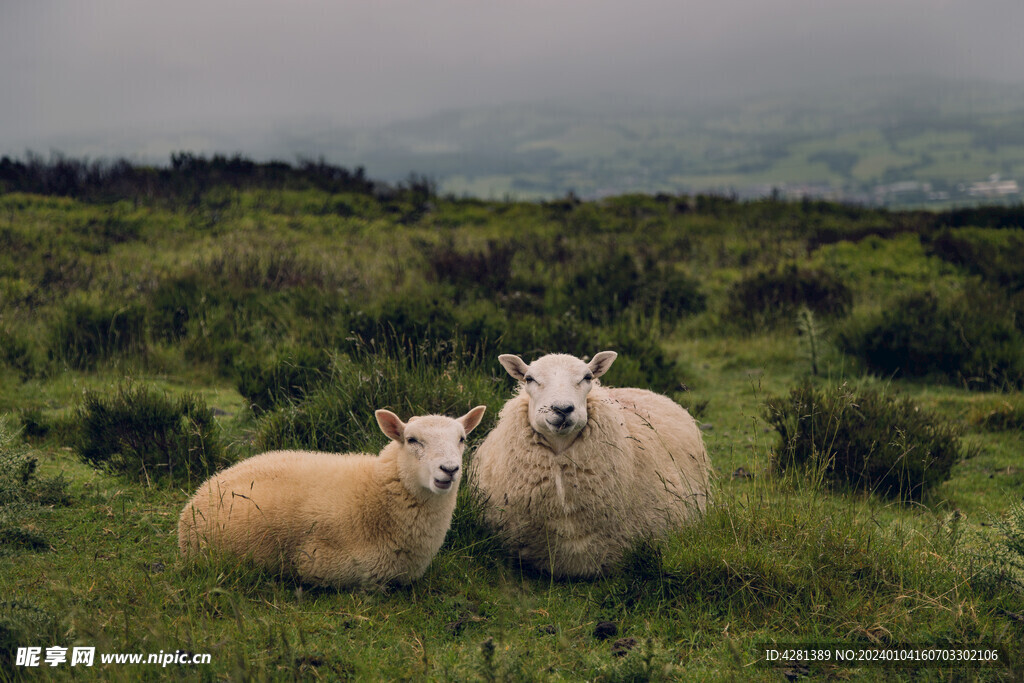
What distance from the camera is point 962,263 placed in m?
15.2

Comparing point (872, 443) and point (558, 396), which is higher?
point (558, 396)

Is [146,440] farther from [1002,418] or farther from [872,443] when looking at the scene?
[1002,418]

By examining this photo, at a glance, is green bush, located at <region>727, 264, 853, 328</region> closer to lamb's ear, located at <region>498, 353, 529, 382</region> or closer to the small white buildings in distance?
lamb's ear, located at <region>498, 353, 529, 382</region>

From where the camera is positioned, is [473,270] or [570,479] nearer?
[570,479]

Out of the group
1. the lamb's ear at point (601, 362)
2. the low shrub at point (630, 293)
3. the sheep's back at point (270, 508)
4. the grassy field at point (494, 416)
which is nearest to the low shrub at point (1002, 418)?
the grassy field at point (494, 416)

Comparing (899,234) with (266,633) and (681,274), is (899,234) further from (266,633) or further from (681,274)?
(266,633)

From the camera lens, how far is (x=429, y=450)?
3.89 metres

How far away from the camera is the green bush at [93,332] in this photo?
28.2 ft

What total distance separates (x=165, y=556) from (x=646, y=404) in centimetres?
348

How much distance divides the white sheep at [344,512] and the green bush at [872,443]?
10.4 ft

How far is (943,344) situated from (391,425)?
8.21m

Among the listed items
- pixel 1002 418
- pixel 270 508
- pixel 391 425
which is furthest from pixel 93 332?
pixel 1002 418

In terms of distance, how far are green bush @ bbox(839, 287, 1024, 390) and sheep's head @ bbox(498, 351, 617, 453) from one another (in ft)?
20.8

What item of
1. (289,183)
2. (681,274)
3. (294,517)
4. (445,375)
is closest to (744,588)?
(294,517)
